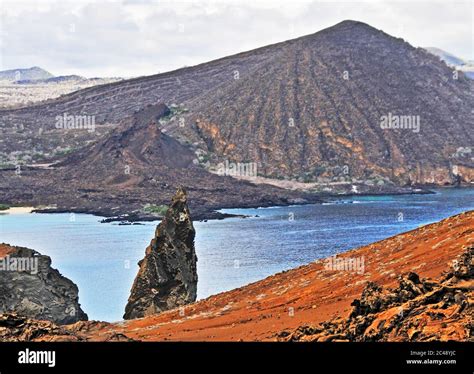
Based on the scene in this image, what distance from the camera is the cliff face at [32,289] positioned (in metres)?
42.0

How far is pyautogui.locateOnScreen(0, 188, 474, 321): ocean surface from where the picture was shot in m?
75.7

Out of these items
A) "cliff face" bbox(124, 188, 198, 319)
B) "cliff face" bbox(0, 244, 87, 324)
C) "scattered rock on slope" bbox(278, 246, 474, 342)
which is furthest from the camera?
"cliff face" bbox(124, 188, 198, 319)

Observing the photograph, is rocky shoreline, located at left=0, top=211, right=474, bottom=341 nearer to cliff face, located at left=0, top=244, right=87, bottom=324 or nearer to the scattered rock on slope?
the scattered rock on slope

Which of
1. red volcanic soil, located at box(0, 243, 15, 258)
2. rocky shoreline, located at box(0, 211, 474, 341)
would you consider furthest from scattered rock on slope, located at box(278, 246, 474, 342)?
red volcanic soil, located at box(0, 243, 15, 258)

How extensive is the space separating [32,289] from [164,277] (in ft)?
23.4

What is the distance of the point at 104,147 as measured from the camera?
7869 inches

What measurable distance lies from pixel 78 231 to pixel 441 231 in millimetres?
93142

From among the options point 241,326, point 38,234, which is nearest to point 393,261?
point 241,326

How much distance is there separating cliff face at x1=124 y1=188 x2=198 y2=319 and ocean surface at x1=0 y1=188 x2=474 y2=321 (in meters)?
11.7

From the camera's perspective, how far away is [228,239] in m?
109

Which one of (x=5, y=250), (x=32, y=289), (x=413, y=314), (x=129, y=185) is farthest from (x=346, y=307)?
(x=129, y=185)

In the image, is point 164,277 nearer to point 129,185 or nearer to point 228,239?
point 228,239
